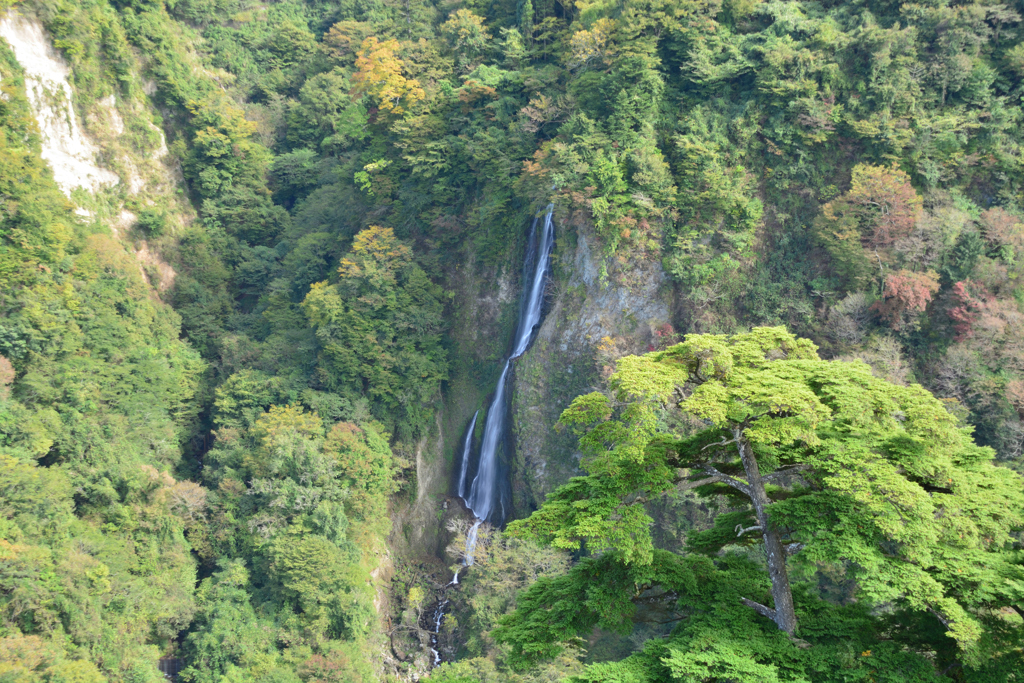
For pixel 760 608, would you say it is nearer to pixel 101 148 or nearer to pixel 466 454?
pixel 466 454

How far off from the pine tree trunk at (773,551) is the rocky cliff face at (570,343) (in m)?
11.1

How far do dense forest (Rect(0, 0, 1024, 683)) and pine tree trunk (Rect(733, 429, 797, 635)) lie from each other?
0.13 feet

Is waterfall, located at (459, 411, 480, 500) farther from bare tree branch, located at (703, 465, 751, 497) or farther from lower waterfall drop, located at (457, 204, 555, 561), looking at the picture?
bare tree branch, located at (703, 465, 751, 497)

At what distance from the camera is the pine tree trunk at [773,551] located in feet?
26.1

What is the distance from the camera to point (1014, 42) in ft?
56.3

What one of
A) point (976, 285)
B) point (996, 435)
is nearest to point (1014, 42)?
point (976, 285)

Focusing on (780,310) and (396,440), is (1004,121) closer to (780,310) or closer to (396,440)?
(780,310)

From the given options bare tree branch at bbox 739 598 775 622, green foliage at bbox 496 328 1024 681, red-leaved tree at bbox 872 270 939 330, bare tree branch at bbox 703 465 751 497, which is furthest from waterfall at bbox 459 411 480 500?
bare tree branch at bbox 739 598 775 622

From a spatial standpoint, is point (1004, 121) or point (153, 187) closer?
point (1004, 121)

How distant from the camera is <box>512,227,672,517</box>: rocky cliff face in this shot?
763 inches

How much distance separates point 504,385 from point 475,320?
9.71 ft

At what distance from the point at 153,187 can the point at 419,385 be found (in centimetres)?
1396

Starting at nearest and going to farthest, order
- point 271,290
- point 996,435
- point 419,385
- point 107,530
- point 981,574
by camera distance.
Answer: point 981,574
point 996,435
point 107,530
point 419,385
point 271,290

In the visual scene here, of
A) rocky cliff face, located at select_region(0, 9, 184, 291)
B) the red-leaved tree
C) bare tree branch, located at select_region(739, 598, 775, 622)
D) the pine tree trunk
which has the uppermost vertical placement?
rocky cliff face, located at select_region(0, 9, 184, 291)
